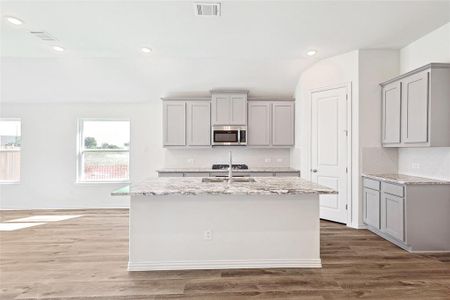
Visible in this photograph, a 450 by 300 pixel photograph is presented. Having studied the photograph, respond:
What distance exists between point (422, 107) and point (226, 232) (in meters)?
2.95

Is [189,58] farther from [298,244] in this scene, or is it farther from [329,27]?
[298,244]

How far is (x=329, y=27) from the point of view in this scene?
366 cm

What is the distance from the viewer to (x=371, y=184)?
13.9 feet

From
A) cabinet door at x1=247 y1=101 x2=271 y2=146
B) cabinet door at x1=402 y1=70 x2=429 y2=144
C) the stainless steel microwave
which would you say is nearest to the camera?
cabinet door at x1=402 y1=70 x2=429 y2=144

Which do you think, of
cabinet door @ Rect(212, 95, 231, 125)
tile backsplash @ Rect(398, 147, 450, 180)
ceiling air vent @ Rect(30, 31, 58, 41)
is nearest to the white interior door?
tile backsplash @ Rect(398, 147, 450, 180)

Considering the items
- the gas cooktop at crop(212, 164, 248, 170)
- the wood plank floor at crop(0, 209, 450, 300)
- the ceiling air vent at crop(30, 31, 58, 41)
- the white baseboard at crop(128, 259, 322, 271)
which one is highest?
the ceiling air vent at crop(30, 31, 58, 41)

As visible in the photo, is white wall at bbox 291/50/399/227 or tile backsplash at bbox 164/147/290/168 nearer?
white wall at bbox 291/50/399/227

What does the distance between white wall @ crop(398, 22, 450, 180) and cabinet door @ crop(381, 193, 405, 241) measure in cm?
67

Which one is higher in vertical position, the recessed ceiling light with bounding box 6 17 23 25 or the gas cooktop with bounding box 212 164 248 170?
the recessed ceiling light with bounding box 6 17 23 25

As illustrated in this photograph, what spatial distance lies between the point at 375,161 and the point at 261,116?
2317 millimetres

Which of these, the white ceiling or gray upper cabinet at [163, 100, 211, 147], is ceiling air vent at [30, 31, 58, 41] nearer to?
the white ceiling

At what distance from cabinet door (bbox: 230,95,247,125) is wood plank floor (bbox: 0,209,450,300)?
2.85 meters

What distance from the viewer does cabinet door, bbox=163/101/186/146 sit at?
5.80 metres

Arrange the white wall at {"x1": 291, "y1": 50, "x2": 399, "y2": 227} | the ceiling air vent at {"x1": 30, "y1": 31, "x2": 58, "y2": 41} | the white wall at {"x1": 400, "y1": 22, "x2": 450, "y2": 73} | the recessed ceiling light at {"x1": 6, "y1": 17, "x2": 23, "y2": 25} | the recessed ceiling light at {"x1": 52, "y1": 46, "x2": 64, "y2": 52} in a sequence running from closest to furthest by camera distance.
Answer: the recessed ceiling light at {"x1": 6, "y1": 17, "x2": 23, "y2": 25} → the white wall at {"x1": 400, "y1": 22, "x2": 450, "y2": 73} → the ceiling air vent at {"x1": 30, "y1": 31, "x2": 58, "y2": 41} → the recessed ceiling light at {"x1": 52, "y1": 46, "x2": 64, "y2": 52} → the white wall at {"x1": 291, "y1": 50, "x2": 399, "y2": 227}
